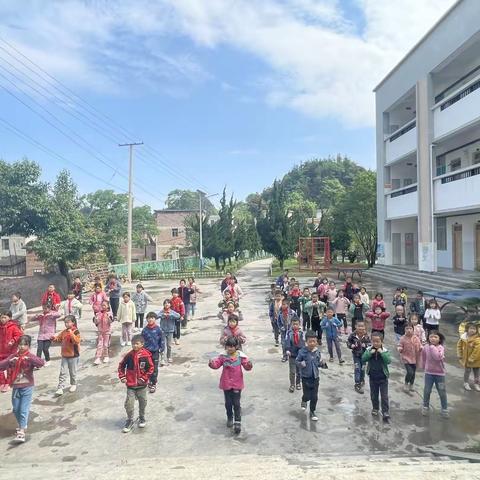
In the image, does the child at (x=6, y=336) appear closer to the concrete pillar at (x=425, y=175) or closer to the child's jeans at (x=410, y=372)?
the child's jeans at (x=410, y=372)

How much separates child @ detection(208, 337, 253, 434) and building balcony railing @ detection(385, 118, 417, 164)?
22563mm

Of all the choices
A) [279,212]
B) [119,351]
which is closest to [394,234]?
[279,212]

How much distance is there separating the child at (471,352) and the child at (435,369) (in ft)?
4.37

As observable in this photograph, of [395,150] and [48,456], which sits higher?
[395,150]

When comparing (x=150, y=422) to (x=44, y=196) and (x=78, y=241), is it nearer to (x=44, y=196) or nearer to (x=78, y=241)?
(x=78, y=241)

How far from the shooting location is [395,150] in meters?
28.6

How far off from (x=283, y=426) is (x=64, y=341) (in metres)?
4.22

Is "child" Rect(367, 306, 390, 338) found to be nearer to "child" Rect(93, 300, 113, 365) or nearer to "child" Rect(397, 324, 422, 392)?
"child" Rect(397, 324, 422, 392)

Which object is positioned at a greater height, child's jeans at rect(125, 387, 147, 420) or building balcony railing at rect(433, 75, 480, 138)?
building balcony railing at rect(433, 75, 480, 138)

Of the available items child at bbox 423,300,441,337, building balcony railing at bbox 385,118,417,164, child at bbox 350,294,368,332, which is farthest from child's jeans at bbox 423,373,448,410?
building balcony railing at bbox 385,118,417,164

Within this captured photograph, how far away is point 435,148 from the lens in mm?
23859

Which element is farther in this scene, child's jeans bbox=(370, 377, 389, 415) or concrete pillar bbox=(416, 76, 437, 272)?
concrete pillar bbox=(416, 76, 437, 272)

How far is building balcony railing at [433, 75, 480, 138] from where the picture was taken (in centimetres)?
1919

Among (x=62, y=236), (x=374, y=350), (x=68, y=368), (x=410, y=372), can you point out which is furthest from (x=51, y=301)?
(x=62, y=236)
